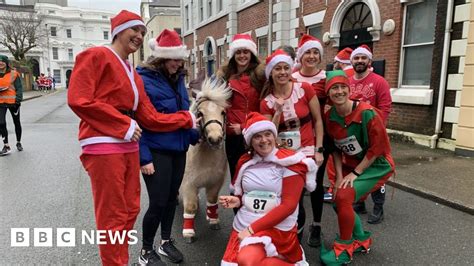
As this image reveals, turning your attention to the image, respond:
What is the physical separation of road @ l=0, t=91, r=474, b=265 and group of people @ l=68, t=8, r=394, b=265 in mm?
364

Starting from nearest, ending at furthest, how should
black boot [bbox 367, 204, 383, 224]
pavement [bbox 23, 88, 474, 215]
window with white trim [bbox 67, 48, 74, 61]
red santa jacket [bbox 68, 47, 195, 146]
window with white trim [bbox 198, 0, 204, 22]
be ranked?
1. red santa jacket [bbox 68, 47, 195, 146]
2. black boot [bbox 367, 204, 383, 224]
3. pavement [bbox 23, 88, 474, 215]
4. window with white trim [bbox 198, 0, 204, 22]
5. window with white trim [bbox 67, 48, 74, 61]

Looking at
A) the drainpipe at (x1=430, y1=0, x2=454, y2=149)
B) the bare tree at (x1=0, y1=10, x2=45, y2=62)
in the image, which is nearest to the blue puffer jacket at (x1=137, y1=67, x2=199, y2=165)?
the drainpipe at (x1=430, y1=0, x2=454, y2=149)

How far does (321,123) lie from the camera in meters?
3.28

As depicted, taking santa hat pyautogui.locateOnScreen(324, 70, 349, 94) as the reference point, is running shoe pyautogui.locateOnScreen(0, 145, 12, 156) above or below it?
below

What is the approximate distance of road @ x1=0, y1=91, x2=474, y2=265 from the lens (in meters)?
3.43

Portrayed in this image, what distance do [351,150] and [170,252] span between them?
6.36 feet

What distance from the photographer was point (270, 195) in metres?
2.75

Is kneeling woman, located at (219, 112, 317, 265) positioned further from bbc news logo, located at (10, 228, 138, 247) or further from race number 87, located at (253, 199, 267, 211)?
bbc news logo, located at (10, 228, 138, 247)

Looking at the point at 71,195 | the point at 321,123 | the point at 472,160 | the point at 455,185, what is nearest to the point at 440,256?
the point at 321,123

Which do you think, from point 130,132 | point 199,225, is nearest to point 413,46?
point 199,225

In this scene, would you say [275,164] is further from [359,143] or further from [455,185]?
[455,185]

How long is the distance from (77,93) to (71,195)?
11.3ft

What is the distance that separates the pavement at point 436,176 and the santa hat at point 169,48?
3.59 metres

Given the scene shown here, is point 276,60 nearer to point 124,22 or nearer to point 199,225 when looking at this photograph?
point 124,22
